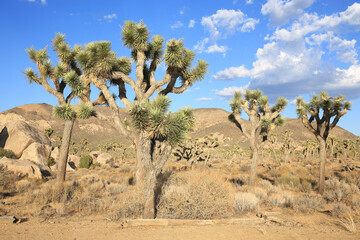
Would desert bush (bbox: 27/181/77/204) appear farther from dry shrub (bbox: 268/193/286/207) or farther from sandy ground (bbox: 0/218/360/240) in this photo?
dry shrub (bbox: 268/193/286/207)

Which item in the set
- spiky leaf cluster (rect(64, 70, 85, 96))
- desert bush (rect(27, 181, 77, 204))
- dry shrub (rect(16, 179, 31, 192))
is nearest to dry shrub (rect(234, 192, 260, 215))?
desert bush (rect(27, 181, 77, 204))

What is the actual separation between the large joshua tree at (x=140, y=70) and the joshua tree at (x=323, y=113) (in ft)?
21.0

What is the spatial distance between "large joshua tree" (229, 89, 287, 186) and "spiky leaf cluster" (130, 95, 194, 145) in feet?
21.3

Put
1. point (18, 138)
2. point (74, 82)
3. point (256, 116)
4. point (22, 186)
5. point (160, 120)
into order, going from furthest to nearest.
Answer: point (18, 138) → point (256, 116) → point (22, 186) → point (74, 82) → point (160, 120)

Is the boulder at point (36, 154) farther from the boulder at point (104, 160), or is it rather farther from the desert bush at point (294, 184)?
the desert bush at point (294, 184)

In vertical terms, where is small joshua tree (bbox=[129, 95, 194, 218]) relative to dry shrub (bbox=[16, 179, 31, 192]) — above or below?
above

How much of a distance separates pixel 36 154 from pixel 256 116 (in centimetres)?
1732

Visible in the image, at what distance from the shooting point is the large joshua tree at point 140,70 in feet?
29.7

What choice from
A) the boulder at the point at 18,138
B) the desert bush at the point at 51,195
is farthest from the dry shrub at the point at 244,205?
the boulder at the point at 18,138

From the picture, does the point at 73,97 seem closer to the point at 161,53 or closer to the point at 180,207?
the point at 161,53

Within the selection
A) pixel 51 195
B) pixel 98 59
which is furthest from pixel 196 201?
pixel 98 59

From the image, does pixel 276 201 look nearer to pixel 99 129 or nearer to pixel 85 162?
pixel 85 162

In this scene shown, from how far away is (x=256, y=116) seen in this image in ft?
48.6

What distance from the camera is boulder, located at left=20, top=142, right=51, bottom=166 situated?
1991cm
